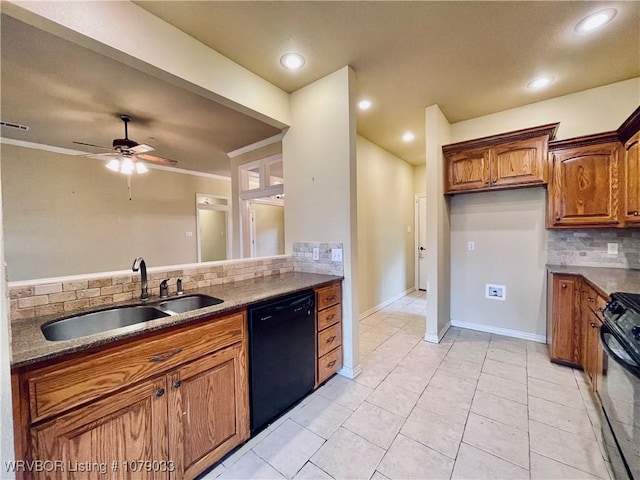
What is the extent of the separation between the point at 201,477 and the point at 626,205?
3.76 metres

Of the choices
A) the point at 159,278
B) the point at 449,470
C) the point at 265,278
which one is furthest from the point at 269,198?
the point at 449,470

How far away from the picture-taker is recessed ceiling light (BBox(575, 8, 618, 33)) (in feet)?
5.83

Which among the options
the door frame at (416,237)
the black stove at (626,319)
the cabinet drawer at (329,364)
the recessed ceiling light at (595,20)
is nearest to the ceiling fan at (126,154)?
the cabinet drawer at (329,364)

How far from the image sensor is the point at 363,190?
400cm

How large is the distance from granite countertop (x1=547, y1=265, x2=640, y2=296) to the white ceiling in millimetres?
1826

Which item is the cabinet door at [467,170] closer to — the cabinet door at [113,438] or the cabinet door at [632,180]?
the cabinet door at [632,180]

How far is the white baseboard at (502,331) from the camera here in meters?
3.08

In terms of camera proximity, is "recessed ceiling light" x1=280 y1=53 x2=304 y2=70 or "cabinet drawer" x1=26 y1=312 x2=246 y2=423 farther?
"recessed ceiling light" x1=280 y1=53 x2=304 y2=70

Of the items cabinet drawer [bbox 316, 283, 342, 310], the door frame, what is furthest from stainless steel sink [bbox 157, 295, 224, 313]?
the door frame

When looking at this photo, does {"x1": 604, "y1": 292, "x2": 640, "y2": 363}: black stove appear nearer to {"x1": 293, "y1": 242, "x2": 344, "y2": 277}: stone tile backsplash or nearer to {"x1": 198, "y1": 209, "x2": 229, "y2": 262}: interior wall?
{"x1": 293, "y1": 242, "x2": 344, "y2": 277}: stone tile backsplash

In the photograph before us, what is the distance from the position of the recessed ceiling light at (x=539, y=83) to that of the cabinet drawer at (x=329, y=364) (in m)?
3.20

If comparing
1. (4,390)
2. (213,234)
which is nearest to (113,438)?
(4,390)

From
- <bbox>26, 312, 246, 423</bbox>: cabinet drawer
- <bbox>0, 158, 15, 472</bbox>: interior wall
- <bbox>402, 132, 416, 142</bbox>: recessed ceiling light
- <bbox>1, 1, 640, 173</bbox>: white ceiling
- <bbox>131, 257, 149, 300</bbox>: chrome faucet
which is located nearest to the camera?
<bbox>0, 158, 15, 472</bbox>: interior wall

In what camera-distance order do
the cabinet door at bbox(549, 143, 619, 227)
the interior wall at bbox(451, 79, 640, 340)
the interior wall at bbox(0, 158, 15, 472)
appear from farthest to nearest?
the interior wall at bbox(451, 79, 640, 340)
the cabinet door at bbox(549, 143, 619, 227)
the interior wall at bbox(0, 158, 15, 472)
